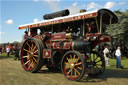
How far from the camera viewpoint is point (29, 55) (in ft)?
24.4

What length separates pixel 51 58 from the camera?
6.79 meters

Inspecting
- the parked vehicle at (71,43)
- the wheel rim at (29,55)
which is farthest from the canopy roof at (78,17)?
the wheel rim at (29,55)

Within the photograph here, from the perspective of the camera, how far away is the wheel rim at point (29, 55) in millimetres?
7296

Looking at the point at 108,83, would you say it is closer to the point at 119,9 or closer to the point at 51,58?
the point at 51,58

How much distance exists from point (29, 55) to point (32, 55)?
0.20 m

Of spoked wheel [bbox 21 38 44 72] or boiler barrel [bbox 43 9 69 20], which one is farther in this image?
boiler barrel [bbox 43 9 69 20]

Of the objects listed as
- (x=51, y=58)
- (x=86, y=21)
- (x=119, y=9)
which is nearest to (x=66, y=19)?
(x=86, y=21)

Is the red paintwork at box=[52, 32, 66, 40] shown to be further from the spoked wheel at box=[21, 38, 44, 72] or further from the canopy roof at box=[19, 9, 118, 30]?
the spoked wheel at box=[21, 38, 44, 72]

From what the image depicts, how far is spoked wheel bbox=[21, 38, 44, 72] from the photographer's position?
6.89 m

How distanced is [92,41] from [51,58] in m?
2.01

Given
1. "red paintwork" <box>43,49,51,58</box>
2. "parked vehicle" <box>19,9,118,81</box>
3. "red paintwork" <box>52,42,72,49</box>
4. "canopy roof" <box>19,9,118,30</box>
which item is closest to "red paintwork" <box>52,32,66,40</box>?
"parked vehicle" <box>19,9,118,81</box>

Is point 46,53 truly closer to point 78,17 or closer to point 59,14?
point 59,14

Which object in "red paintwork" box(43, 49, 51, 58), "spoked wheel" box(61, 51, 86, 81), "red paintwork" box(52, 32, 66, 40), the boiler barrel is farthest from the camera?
the boiler barrel

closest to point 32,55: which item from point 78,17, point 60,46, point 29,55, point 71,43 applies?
point 29,55
